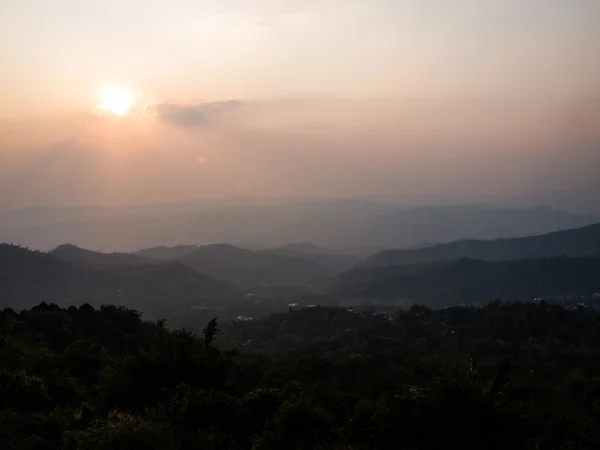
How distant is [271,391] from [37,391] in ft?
33.7

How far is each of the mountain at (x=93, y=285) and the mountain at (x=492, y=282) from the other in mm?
61375

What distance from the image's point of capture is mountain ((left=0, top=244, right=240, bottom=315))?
156 metres

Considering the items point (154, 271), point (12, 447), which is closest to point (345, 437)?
point (12, 447)

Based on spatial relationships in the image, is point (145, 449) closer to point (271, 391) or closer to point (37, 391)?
point (271, 391)

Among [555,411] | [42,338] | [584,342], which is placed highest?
[42,338]

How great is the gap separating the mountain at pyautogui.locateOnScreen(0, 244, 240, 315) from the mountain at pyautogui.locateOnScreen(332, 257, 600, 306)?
61.4 m

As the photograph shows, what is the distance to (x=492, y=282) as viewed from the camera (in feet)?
559

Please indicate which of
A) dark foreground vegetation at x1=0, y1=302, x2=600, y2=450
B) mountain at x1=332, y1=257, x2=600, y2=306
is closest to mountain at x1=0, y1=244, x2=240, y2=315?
mountain at x1=332, y1=257, x2=600, y2=306

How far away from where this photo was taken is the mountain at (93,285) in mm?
156500

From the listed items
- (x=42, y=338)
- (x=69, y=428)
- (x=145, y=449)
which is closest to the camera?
(x=145, y=449)

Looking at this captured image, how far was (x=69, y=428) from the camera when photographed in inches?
634

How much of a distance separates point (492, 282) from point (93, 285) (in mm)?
132155

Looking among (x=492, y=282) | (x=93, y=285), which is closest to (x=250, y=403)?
(x=492, y=282)

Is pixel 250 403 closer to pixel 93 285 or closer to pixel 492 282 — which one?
pixel 492 282
